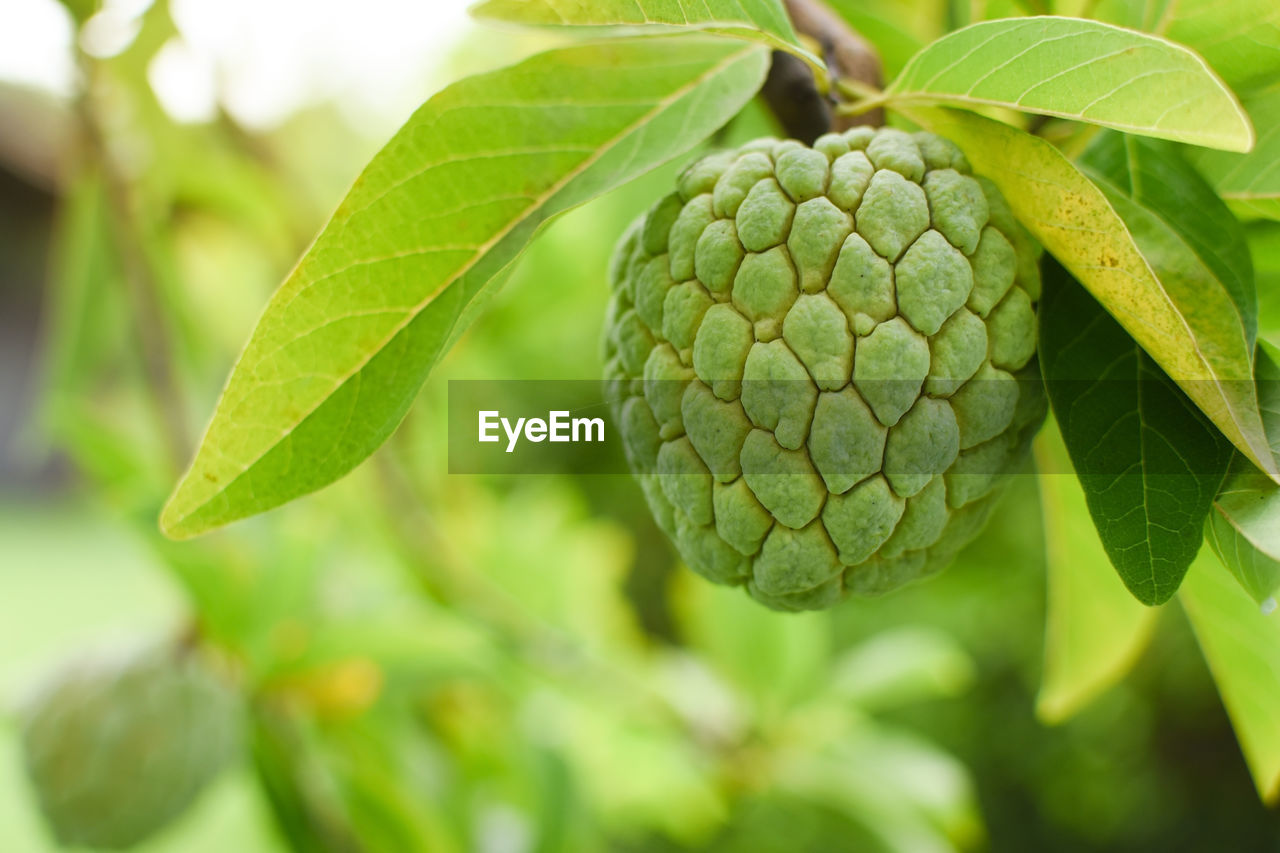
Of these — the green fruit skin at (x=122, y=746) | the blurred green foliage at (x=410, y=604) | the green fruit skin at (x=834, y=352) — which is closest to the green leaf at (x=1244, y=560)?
the green fruit skin at (x=834, y=352)

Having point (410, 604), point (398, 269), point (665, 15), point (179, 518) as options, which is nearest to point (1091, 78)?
point (665, 15)

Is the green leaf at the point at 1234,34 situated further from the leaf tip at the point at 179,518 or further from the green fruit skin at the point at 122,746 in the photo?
the green fruit skin at the point at 122,746

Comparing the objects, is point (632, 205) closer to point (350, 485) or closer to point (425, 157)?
point (425, 157)

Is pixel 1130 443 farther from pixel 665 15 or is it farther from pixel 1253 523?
pixel 665 15

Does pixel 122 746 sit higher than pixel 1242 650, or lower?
lower

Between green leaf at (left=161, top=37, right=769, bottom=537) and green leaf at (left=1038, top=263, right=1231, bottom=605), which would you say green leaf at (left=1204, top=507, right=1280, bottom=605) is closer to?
green leaf at (left=1038, top=263, right=1231, bottom=605)

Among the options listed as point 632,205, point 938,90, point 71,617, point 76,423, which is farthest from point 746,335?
point 71,617
